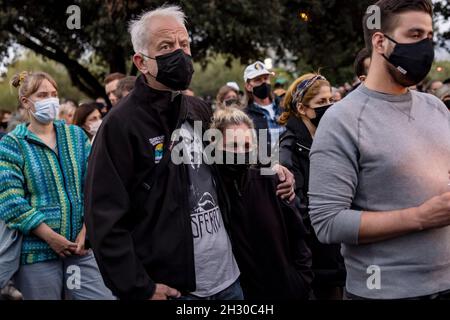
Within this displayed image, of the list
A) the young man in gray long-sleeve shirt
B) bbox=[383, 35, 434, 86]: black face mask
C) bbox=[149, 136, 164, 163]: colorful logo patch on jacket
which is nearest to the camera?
the young man in gray long-sleeve shirt

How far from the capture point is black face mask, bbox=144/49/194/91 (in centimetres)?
291

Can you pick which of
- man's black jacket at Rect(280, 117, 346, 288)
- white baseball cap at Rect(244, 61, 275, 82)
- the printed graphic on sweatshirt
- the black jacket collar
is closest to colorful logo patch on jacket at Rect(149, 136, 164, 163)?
the printed graphic on sweatshirt

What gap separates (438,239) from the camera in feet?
7.77

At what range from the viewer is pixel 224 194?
3.12 metres

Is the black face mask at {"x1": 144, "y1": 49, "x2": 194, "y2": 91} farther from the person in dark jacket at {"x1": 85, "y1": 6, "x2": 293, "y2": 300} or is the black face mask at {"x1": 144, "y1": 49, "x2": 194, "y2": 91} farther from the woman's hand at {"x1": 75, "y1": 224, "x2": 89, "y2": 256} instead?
the woman's hand at {"x1": 75, "y1": 224, "x2": 89, "y2": 256}

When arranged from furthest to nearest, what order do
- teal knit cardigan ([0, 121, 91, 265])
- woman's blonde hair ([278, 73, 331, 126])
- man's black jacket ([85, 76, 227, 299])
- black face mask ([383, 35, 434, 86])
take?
woman's blonde hair ([278, 73, 331, 126]), teal knit cardigan ([0, 121, 91, 265]), man's black jacket ([85, 76, 227, 299]), black face mask ([383, 35, 434, 86])

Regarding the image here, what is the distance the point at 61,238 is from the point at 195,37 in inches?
570

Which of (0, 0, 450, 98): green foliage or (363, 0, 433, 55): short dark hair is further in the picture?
(0, 0, 450, 98): green foliage

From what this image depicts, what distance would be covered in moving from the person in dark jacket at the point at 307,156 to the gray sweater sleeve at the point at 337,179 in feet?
5.79

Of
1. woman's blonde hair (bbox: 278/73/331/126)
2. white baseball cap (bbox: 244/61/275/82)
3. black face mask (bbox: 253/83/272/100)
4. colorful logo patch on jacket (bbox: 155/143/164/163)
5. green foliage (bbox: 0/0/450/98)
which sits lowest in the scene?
colorful logo patch on jacket (bbox: 155/143/164/163)

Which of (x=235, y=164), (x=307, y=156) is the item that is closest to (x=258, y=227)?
(x=235, y=164)

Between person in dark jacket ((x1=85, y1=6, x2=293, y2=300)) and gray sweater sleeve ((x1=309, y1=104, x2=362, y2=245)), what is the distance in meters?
0.65

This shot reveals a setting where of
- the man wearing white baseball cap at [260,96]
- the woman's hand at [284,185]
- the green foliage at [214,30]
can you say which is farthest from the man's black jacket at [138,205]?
the green foliage at [214,30]
